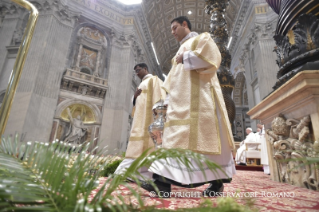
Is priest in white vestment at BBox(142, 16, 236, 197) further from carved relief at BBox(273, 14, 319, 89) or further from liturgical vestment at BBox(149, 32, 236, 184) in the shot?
carved relief at BBox(273, 14, 319, 89)

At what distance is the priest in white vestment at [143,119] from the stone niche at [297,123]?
1529 millimetres

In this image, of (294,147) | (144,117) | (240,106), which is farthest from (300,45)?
(240,106)

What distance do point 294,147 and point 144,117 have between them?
1.88 meters

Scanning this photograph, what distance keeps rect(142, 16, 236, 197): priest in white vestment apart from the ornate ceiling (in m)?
15.7

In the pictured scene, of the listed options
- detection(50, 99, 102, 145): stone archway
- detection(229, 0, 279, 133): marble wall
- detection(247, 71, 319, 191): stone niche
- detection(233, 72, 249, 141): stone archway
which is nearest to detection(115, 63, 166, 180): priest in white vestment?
detection(247, 71, 319, 191): stone niche

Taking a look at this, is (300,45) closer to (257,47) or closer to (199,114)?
(199,114)

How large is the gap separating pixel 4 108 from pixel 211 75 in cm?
189

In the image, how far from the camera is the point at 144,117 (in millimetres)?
2803

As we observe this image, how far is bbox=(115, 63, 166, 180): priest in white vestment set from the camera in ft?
8.55

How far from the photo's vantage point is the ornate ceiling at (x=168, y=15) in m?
16.6

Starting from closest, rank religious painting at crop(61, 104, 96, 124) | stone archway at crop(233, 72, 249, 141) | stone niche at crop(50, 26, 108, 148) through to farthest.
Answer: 1. stone niche at crop(50, 26, 108, 148)
2. religious painting at crop(61, 104, 96, 124)
3. stone archway at crop(233, 72, 249, 141)

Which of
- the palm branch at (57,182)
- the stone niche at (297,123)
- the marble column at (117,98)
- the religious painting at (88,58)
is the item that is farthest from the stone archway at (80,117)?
the palm branch at (57,182)

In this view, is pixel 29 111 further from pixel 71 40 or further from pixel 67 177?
pixel 67 177

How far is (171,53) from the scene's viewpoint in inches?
919
